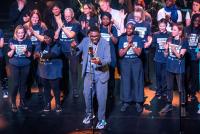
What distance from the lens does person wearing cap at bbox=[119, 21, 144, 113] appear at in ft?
29.4

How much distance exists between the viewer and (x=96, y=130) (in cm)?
844

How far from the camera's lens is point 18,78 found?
9.41 metres

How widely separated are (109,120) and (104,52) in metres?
1.36

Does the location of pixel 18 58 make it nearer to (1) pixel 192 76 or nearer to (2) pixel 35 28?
(2) pixel 35 28

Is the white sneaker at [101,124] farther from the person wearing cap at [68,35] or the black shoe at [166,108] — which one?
the person wearing cap at [68,35]

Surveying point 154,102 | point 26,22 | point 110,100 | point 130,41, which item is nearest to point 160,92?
point 154,102

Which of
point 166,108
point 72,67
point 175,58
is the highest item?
point 175,58

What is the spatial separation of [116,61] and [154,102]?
1129 millimetres

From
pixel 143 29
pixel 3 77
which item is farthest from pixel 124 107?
pixel 3 77

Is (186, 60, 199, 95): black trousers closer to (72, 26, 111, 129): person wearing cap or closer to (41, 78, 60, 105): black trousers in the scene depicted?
(72, 26, 111, 129): person wearing cap

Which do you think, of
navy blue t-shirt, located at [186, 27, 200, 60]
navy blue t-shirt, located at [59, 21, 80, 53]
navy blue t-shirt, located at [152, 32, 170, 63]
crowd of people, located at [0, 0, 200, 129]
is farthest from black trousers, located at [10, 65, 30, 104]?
navy blue t-shirt, located at [186, 27, 200, 60]

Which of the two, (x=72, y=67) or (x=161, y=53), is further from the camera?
(x=72, y=67)

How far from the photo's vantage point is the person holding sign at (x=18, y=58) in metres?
9.30

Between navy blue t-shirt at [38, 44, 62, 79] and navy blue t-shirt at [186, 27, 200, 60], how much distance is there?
2.53 meters
